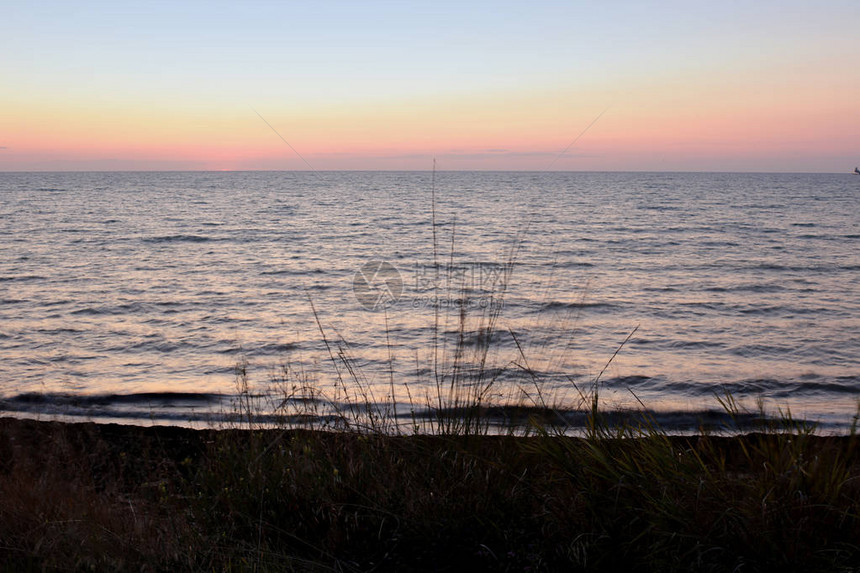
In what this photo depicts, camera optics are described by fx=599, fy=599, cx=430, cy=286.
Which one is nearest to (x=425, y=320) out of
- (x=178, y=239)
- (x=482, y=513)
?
(x=482, y=513)

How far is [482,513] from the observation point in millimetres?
2750

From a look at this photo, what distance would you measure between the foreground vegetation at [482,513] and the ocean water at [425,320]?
1.37 ft

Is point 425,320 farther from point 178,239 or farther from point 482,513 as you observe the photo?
point 178,239

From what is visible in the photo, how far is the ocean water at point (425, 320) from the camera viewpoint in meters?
7.96

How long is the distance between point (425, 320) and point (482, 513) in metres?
9.99

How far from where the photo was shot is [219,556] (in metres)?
2.62

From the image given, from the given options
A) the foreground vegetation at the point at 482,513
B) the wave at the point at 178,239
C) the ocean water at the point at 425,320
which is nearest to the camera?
the foreground vegetation at the point at 482,513

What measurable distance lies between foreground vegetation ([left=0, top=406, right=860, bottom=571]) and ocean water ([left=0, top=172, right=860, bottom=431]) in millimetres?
418

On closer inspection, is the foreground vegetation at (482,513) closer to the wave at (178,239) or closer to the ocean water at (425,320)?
the ocean water at (425,320)

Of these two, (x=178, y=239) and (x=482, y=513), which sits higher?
(x=482, y=513)

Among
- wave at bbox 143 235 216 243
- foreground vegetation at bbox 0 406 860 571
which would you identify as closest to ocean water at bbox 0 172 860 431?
wave at bbox 143 235 216 243

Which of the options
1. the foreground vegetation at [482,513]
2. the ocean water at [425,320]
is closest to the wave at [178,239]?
the ocean water at [425,320]

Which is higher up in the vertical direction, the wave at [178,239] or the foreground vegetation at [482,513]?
the foreground vegetation at [482,513]

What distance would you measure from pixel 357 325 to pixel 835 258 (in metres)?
19.2
